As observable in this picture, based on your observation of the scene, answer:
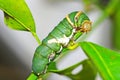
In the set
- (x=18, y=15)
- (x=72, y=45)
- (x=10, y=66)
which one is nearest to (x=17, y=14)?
(x=18, y=15)

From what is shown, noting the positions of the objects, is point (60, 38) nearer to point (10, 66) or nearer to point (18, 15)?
point (18, 15)

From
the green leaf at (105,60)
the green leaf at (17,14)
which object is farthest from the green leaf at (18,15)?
the green leaf at (105,60)

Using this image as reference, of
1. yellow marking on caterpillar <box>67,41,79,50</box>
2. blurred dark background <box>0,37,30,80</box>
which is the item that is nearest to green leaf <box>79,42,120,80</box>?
yellow marking on caterpillar <box>67,41,79,50</box>

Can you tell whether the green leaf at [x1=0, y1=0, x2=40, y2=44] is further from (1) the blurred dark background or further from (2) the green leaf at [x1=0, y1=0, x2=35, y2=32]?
(1) the blurred dark background

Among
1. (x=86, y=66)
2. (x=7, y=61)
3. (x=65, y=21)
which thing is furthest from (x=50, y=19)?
(x=65, y=21)

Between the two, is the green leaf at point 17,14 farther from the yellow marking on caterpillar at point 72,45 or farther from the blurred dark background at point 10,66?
the blurred dark background at point 10,66
